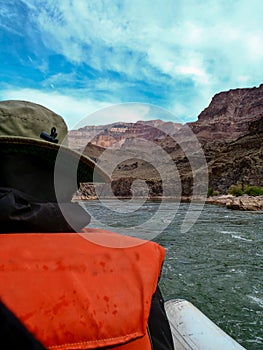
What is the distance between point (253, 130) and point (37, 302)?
2546 inches

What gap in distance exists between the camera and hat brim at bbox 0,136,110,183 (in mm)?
1208

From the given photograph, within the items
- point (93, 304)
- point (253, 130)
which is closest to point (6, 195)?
point (93, 304)

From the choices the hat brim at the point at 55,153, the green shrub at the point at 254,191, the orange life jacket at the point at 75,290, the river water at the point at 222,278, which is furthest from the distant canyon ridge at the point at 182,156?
the green shrub at the point at 254,191

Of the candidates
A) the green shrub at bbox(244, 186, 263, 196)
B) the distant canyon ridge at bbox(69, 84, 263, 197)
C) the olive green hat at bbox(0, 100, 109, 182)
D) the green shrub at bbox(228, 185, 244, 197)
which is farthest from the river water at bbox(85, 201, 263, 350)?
the green shrub at bbox(228, 185, 244, 197)

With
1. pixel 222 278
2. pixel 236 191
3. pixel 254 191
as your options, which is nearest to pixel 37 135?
pixel 222 278

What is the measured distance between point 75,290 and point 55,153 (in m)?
0.58

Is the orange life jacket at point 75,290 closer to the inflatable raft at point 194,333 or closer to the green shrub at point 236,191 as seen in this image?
the inflatable raft at point 194,333

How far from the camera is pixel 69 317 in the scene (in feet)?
3.18

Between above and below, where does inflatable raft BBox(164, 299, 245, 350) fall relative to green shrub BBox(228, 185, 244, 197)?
below

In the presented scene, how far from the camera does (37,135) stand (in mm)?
1400

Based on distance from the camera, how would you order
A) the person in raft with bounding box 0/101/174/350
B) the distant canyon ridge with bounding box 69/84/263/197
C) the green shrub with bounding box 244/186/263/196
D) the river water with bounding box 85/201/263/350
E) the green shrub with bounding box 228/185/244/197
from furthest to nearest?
the green shrub with bounding box 228/185/244/197
the green shrub with bounding box 244/186/263/196
the river water with bounding box 85/201/263/350
the distant canyon ridge with bounding box 69/84/263/197
the person in raft with bounding box 0/101/174/350

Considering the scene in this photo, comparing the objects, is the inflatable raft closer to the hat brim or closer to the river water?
the river water

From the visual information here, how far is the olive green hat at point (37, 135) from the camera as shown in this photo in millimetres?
1227

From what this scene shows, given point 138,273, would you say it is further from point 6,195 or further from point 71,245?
point 6,195
